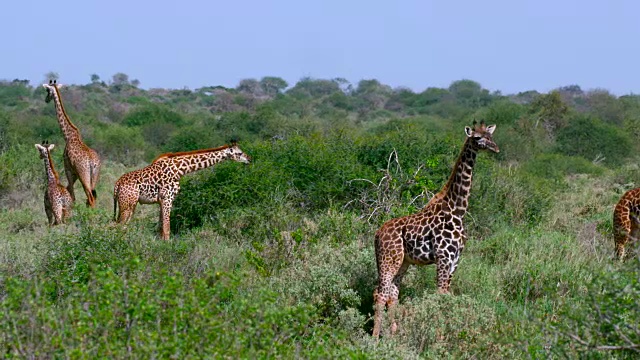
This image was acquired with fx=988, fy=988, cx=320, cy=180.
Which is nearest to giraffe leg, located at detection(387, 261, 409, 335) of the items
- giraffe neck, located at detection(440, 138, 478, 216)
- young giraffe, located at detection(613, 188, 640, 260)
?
giraffe neck, located at detection(440, 138, 478, 216)

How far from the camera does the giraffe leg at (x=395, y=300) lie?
7.75m

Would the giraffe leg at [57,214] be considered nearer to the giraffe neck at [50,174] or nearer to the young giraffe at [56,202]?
the young giraffe at [56,202]

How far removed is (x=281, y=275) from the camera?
9133 millimetres

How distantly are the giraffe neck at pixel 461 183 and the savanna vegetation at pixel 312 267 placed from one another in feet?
2.61

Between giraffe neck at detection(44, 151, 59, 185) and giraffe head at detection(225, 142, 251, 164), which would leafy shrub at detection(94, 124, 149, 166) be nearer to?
giraffe neck at detection(44, 151, 59, 185)

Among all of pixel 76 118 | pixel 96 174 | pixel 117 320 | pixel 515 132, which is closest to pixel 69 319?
pixel 117 320

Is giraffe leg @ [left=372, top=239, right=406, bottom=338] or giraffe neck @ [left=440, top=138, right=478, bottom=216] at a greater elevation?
giraffe neck @ [left=440, top=138, right=478, bottom=216]

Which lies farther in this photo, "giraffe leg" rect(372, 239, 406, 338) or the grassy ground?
"giraffe leg" rect(372, 239, 406, 338)

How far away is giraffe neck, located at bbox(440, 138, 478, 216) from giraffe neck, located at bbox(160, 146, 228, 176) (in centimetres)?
459

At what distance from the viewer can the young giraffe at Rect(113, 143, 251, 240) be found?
38.8 feet

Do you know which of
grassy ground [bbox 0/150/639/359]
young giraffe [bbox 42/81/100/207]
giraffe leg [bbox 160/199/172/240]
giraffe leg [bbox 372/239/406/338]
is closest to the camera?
grassy ground [bbox 0/150/639/359]

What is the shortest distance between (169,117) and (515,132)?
1318 cm

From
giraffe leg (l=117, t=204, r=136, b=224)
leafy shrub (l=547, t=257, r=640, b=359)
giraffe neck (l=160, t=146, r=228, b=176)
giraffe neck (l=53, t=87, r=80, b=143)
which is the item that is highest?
giraffe neck (l=53, t=87, r=80, b=143)

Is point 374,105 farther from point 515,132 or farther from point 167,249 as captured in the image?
point 167,249
